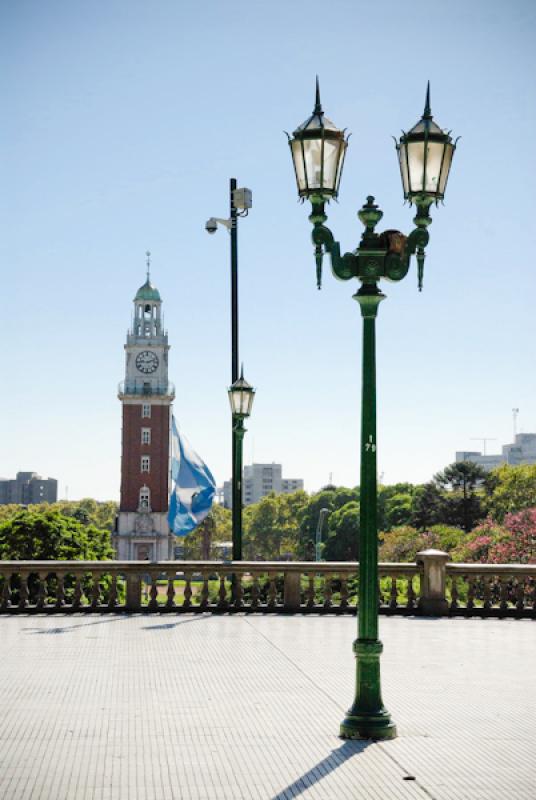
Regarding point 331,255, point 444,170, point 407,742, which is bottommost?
point 407,742

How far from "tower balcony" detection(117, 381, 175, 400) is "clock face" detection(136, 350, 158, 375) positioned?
1.40m

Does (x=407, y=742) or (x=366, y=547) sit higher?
(x=366, y=547)

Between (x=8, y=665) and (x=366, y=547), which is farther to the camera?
(x=8, y=665)

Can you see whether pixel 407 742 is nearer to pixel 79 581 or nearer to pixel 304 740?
pixel 304 740

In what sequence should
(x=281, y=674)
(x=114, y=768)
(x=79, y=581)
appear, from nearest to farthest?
(x=114, y=768) < (x=281, y=674) < (x=79, y=581)

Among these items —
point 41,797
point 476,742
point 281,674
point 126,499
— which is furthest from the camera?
point 126,499

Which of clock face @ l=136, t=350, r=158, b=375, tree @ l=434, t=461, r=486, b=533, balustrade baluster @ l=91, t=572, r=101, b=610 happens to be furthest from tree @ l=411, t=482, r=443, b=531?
balustrade baluster @ l=91, t=572, r=101, b=610

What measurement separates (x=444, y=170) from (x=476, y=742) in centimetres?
470

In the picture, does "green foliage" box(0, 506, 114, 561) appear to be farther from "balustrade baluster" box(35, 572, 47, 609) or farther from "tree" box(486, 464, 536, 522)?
"tree" box(486, 464, 536, 522)

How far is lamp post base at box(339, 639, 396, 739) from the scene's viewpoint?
866cm

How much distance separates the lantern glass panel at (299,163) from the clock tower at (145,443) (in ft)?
350

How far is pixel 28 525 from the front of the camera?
42.3 m

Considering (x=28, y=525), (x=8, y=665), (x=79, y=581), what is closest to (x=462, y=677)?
(x=8, y=665)

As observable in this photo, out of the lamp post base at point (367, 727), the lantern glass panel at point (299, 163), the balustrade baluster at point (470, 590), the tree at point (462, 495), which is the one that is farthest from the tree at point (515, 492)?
the lantern glass panel at point (299, 163)
